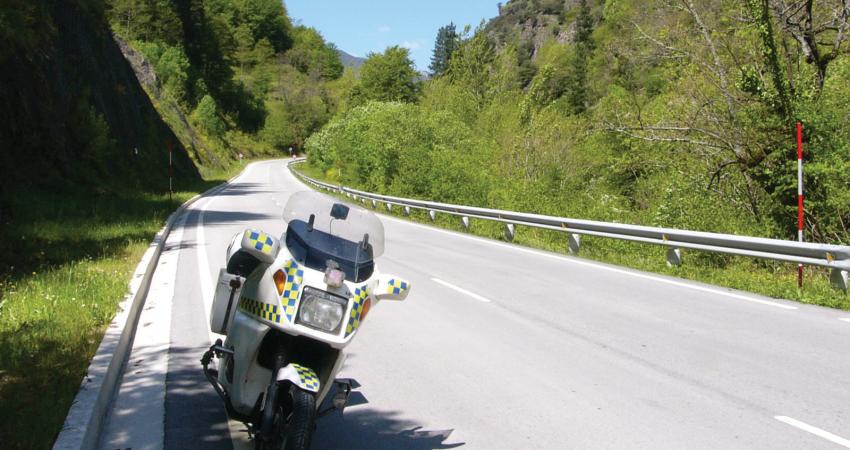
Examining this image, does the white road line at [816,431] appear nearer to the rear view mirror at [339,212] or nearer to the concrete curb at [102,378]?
the rear view mirror at [339,212]

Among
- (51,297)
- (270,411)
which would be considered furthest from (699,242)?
(270,411)

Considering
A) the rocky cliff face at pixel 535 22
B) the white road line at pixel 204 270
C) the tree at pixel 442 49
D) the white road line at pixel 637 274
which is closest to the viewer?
the white road line at pixel 204 270

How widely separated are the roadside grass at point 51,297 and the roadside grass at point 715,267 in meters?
8.59

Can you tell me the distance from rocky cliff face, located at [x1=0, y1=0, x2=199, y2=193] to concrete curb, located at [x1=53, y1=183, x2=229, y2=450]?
10490 mm

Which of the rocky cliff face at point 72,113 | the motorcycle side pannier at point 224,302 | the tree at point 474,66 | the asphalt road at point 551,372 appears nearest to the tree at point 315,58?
the tree at point 474,66

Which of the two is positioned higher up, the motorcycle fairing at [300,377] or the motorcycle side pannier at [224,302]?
the motorcycle side pannier at [224,302]

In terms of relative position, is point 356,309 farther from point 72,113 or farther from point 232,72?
point 232,72

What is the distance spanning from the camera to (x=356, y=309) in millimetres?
3879

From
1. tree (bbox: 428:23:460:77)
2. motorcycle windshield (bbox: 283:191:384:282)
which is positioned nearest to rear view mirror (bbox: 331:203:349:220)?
motorcycle windshield (bbox: 283:191:384:282)

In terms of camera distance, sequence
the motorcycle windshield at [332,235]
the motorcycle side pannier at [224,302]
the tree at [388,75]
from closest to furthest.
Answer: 1. the motorcycle windshield at [332,235]
2. the motorcycle side pannier at [224,302]
3. the tree at [388,75]

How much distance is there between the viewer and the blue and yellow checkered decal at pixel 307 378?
365 centimetres

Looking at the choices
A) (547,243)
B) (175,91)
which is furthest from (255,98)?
(547,243)

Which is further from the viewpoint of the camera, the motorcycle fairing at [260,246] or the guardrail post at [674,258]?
the guardrail post at [674,258]

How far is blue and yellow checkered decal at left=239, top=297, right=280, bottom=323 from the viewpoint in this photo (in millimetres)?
3852
